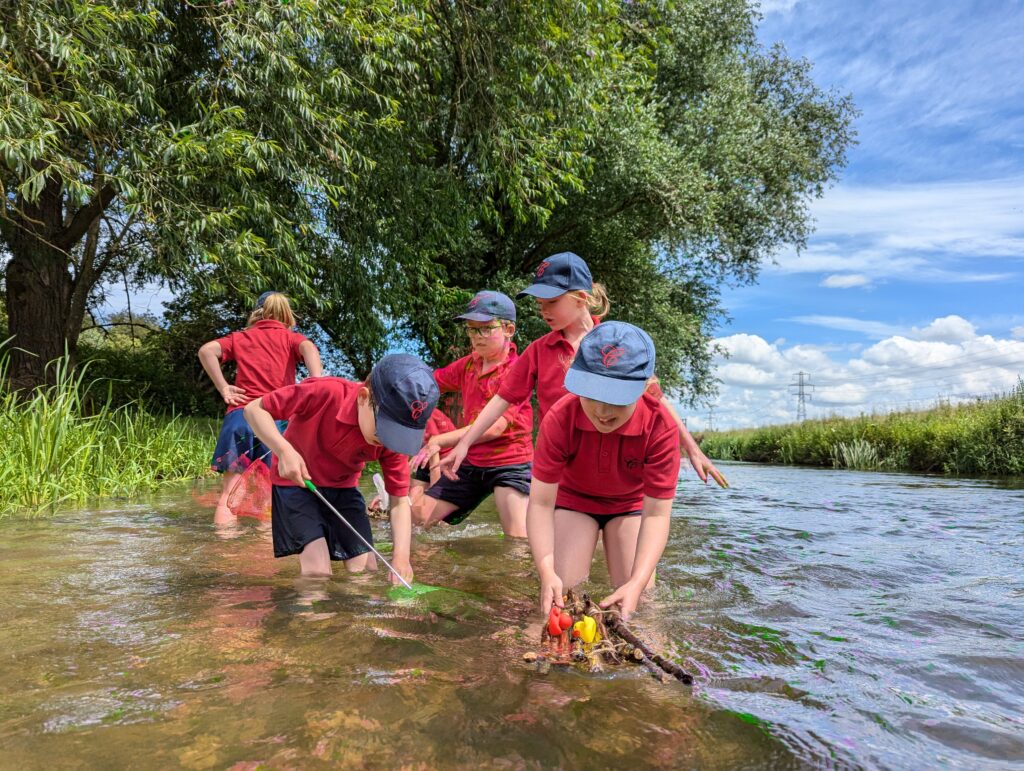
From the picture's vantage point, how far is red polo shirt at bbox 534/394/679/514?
319cm

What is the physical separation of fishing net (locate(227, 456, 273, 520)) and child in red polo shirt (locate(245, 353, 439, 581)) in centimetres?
139

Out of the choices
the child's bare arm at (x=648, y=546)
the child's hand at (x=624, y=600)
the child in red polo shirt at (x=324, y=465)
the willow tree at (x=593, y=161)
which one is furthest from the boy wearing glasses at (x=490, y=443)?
the willow tree at (x=593, y=161)

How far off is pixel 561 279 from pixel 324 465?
161 cm

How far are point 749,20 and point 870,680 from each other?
80.8 ft

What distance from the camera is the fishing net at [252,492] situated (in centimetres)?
534

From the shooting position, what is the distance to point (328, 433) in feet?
12.7

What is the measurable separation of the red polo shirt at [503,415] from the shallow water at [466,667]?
708 millimetres

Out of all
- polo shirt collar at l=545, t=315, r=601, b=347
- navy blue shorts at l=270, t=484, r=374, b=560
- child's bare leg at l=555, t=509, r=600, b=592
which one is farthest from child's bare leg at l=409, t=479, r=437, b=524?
child's bare leg at l=555, t=509, r=600, b=592

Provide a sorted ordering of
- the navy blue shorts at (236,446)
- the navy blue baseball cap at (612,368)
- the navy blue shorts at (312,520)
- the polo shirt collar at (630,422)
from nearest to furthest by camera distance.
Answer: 1. the navy blue baseball cap at (612,368)
2. the polo shirt collar at (630,422)
3. the navy blue shorts at (312,520)
4. the navy blue shorts at (236,446)

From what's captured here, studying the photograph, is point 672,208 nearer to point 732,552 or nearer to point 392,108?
point 392,108

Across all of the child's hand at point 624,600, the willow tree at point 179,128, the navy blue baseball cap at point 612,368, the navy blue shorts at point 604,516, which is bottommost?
the child's hand at point 624,600

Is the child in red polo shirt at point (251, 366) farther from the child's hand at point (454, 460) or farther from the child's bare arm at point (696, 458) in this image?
the child's bare arm at point (696, 458)

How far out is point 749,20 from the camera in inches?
912

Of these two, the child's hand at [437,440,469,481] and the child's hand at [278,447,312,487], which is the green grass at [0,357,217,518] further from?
the child's hand at [437,440,469,481]
